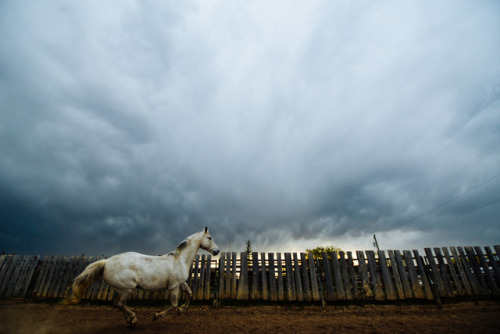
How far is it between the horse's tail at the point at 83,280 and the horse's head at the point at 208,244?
2652mm

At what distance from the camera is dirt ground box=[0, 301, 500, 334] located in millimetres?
4930

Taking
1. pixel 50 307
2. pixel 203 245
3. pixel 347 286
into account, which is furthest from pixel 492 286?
pixel 50 307

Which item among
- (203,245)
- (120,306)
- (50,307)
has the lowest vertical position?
(50,307)

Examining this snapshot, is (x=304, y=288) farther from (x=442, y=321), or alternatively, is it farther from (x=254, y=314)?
(x=442, y=321)

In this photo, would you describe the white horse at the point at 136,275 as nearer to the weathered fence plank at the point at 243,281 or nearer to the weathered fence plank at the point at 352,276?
the weathered fence plank at the point at 243,281

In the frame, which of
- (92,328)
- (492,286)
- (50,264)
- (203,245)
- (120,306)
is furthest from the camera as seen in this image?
(50,264)

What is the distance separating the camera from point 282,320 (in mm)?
5930

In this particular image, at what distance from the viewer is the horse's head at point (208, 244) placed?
670 cm

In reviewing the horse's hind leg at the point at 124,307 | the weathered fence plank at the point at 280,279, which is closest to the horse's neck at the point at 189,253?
the horse's hind leg at the point at 124,307

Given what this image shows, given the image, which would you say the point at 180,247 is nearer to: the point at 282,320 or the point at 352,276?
the point at 282,320

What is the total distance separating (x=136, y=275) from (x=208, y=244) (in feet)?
7.39

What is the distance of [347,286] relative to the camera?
7.94 m

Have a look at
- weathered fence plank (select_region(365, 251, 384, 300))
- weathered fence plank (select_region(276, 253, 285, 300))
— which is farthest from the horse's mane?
weathered fence plank (select_region(365, 251, 384, 300))

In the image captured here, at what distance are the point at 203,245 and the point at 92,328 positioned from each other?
129 inches
